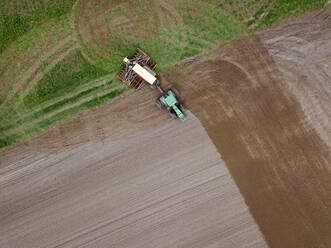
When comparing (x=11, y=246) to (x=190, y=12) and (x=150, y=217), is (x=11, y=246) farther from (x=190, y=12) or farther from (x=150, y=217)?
(x=190, y=12)

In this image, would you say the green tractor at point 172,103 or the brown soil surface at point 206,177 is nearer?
the green tractor at point 172,103

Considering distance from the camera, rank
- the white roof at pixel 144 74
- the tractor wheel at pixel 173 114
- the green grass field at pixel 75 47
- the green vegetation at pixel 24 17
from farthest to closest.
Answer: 1. the green vegetation at pixel 24 17
2. the green grass field at pixel 75 47
3. the tractor wheel at pixel 173 114
4. the white roof at pixel 144 74

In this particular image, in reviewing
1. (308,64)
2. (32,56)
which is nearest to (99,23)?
(32,56)

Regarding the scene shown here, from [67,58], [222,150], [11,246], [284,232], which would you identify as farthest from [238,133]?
[11,246]

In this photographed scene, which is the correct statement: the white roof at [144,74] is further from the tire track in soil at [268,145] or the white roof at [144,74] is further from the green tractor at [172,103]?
the tire track in soil at [268,145]

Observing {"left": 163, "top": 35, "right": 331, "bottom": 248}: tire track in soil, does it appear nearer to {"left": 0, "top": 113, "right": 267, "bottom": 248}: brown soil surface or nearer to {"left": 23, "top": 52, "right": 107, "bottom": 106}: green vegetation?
{"left": 0, "top": 113, "right": 267, "bottom": 248}: brown soil surface

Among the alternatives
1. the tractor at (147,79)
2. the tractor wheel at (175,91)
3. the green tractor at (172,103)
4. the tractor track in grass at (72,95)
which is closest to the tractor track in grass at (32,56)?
the tractor track in grass at (72,95)
